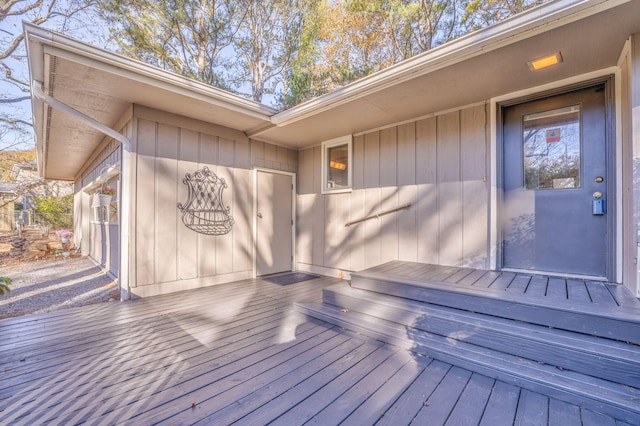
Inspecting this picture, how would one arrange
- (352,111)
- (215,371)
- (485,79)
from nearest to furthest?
(215,371), (485,79), (352,111)

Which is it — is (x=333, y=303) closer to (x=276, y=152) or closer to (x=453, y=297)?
(x=453, y=297)

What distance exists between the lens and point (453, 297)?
2256 millimetres

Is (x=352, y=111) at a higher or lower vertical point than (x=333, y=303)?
higher

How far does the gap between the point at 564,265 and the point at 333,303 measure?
227 centimetres

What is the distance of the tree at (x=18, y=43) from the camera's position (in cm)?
727

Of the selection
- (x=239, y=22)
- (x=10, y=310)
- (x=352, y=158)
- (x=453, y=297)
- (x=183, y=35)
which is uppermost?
(x=239, y=22)

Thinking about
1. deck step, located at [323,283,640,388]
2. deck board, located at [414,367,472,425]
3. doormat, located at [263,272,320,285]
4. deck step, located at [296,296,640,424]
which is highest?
deck step, located at [323,283,640,388]

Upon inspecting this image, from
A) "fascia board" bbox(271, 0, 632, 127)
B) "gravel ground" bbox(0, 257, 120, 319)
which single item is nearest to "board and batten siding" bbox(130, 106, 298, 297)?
"gravel ground" bbox(0, 257, 120, 319)

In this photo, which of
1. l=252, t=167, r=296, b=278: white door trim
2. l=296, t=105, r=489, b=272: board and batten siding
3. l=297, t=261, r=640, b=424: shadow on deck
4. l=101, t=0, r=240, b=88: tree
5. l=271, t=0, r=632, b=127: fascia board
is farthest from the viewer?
l=101, t=0, r=240, b=88: tree

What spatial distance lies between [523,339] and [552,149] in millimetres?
2023

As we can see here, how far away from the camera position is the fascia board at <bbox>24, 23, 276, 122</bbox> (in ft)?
7.16

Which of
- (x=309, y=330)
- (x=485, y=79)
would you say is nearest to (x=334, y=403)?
(x=309, y=330)

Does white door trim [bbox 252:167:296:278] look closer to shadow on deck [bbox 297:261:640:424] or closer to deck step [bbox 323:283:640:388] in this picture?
shadow on deck [bbox 297:261:640:424]

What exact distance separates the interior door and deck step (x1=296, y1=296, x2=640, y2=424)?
231 cm
